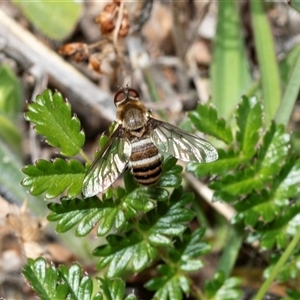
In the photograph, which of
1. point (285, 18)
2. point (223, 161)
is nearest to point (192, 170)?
point (223, 161)

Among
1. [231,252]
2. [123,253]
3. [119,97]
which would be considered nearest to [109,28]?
[119,97]

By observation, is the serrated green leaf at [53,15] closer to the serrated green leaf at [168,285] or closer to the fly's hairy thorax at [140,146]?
the fly's hairy thorax at [140,146]

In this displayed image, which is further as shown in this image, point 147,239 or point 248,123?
point 248,123

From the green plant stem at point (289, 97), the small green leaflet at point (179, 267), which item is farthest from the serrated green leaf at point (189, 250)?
the green plant stem at point (289, 97)

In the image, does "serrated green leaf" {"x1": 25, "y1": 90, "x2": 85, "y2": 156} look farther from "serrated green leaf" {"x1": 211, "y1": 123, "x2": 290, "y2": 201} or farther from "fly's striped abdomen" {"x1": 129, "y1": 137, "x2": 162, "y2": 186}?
"serrated green leaf" {"x1": 211, "y1": 123, "x2": 290, "y2": 201}

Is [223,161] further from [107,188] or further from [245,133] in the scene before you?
[107,188]

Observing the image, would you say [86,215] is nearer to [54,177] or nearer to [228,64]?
[54,177]
